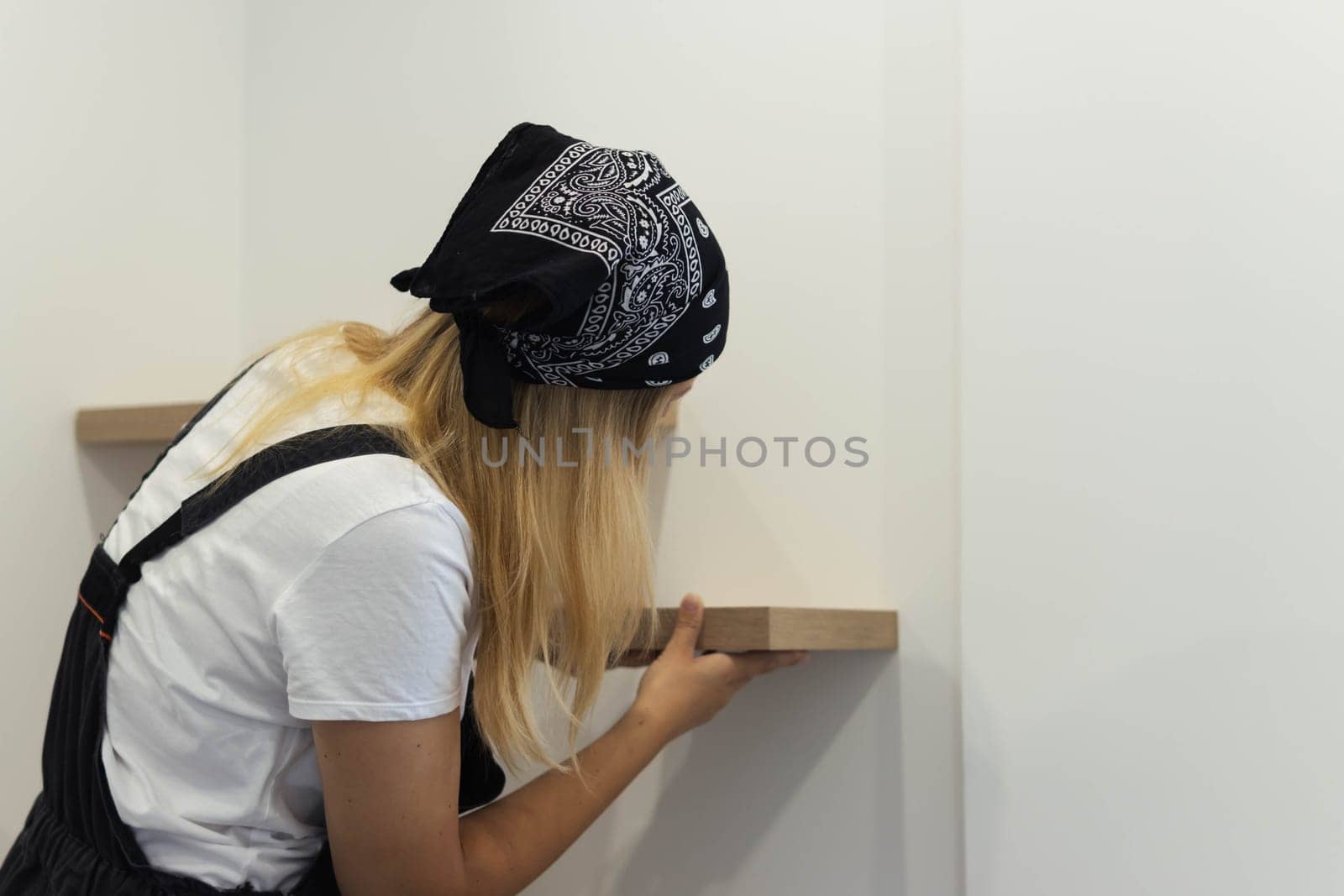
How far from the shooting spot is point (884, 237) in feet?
3.44

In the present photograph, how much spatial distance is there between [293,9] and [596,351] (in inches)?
33.8

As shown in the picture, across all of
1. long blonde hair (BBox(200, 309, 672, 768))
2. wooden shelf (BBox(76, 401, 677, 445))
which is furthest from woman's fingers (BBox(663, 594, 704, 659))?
wooden shelf (BBox(76, 401, 677, 445))

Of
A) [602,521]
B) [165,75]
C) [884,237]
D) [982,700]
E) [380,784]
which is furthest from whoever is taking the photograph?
[165,75]

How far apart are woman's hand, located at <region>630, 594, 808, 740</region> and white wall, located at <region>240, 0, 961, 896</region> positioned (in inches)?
5.7

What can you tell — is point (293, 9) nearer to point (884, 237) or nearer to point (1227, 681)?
point (884, 237)

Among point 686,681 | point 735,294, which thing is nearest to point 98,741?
point 686,681

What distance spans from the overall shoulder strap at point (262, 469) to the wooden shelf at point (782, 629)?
0.32m

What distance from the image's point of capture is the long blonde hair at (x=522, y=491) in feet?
2.37

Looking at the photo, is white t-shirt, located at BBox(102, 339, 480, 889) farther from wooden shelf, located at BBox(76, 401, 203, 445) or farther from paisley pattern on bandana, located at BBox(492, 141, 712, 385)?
wooden shelf, located at BBox(76, 401, 203, 445)

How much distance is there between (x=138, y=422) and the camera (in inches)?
42.9

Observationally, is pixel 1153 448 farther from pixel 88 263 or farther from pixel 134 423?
pixel 88 263

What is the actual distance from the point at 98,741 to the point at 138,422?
0.46m

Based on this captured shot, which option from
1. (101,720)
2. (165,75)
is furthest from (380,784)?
(165,75)

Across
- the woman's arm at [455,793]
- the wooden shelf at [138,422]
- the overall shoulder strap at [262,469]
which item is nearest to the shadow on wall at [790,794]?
the woman's arm at [455,793]
